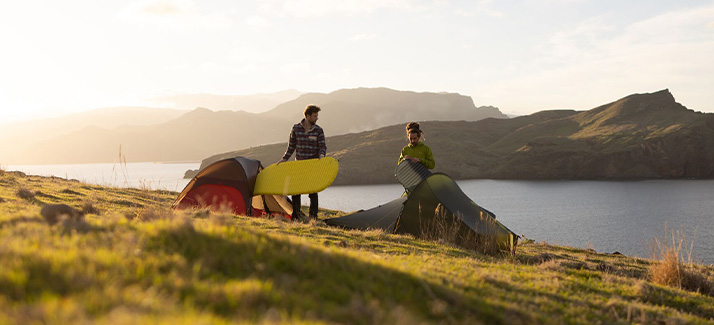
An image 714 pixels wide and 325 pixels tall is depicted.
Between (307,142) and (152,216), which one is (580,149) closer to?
(307,142)

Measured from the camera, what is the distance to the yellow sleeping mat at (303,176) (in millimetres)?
12227

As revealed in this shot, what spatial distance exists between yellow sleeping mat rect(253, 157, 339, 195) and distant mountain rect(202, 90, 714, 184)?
3968 inches

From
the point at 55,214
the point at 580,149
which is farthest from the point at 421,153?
the point at 580,149

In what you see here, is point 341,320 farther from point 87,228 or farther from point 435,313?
point 87,228

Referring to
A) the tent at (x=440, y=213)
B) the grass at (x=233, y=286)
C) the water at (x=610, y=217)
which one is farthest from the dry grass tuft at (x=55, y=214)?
the water at (x=610, y=217)

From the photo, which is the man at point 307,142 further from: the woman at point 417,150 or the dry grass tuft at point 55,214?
the dry grass tuft at point 55,214

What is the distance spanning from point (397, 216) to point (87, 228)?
358 inches

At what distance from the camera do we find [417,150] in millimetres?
12180

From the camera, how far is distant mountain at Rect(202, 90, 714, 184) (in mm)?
113125

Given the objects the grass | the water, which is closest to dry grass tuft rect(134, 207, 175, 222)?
the grass

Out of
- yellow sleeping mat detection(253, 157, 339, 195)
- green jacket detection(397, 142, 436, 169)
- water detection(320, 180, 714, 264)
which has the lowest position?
water detection(320, 180, 714, 264)

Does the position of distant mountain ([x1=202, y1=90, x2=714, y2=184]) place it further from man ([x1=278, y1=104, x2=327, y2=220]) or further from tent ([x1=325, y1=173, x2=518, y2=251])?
tent ([x1=325, y1=173, x2=518, y2=251])

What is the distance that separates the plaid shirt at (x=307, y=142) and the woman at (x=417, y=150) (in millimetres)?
2444

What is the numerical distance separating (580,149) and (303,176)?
126354mm
